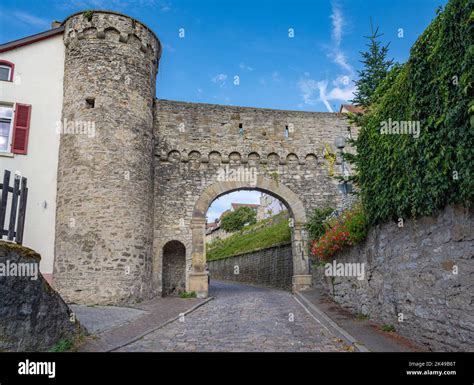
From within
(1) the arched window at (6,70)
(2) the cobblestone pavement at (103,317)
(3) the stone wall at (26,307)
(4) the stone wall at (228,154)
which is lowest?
(2) the cobblestone pavement at (103,317)

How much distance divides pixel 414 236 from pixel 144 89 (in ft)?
35.5

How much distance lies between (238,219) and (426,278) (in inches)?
1717

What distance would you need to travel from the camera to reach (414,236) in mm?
5586

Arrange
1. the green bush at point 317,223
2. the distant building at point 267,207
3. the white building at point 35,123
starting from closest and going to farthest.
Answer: the white building at point 35,123 → the green bush at point 317,223 → the distant building at point 267,207

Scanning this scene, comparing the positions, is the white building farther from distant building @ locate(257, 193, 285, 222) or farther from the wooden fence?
distant building @ locate(257, 193, 285, 222)

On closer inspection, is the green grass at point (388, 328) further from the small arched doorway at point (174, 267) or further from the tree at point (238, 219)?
the tree at point (238, 219)

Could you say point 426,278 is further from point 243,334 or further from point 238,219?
point 238,219

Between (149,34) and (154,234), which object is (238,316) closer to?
(154,234)

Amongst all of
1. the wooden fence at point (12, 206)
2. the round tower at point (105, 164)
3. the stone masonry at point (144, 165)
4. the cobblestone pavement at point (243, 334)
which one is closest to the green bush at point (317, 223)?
the stone masonry at point (144, 165)

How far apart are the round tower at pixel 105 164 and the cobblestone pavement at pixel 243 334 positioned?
348 centimetres

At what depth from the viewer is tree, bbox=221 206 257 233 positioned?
48.3 meters

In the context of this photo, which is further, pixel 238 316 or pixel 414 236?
pixel 238 316

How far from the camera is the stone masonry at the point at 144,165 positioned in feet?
38.0
